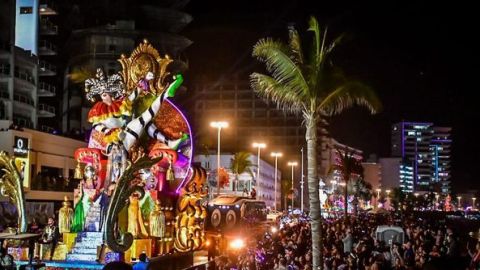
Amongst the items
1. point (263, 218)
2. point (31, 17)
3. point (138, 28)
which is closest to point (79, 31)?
point (138, 28)

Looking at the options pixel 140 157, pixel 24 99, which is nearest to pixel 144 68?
pixel 140 157

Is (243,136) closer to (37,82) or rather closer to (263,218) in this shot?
(37,82)

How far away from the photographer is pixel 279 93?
19000 mm

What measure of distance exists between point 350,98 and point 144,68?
778 centimetres

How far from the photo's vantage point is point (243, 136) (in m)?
132

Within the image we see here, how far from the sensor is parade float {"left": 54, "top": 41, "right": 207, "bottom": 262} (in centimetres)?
2050

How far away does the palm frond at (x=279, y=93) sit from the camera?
18875mm

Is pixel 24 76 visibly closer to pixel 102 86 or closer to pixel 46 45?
pixel 46 45

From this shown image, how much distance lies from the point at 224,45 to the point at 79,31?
152ft

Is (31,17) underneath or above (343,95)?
above

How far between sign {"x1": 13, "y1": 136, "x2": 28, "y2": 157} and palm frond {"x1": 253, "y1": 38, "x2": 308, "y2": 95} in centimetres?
2916

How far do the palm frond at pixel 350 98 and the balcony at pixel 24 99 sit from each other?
47154 millimetres

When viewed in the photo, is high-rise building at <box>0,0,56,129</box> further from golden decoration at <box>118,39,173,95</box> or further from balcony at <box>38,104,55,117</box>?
golden decoration at <box>118,39,173,95</box>

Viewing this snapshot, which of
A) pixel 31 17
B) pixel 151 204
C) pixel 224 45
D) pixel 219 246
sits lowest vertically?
pixel 219 246
